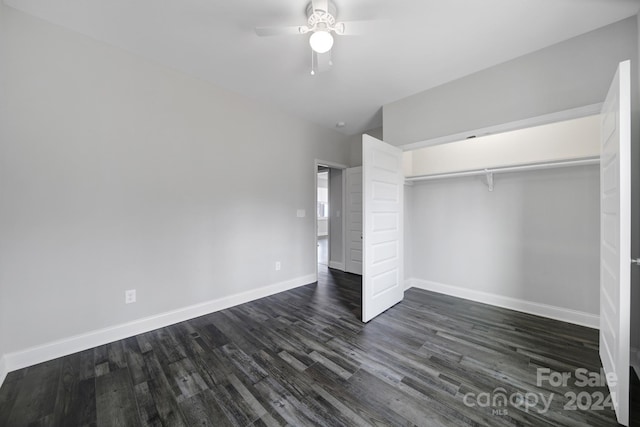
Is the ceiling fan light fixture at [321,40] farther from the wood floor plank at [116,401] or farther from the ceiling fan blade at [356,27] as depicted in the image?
the wood floor plank at [116,401]

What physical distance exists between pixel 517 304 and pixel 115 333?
4377mm

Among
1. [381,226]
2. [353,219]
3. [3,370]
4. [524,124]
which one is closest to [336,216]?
[353,219]

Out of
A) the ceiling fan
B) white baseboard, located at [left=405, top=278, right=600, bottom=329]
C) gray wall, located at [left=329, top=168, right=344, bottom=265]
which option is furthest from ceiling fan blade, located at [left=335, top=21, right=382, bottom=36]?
white baseboard, located at [left=405, top=278, right=600, bottom=329]

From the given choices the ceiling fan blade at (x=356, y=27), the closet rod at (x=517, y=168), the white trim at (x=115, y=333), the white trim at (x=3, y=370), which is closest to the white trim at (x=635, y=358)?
the closet rod at (x=517, y=168)

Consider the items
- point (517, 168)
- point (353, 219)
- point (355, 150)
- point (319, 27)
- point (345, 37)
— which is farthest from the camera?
point (355, 150)

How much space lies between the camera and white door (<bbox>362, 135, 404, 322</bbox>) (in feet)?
8.66

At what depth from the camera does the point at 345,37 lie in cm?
218

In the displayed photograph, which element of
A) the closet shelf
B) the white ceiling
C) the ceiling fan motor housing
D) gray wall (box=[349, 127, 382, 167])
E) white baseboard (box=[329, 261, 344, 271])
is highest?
the white ceiling

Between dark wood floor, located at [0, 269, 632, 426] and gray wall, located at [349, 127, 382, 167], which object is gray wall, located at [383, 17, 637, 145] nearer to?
gray wall, located at [349, 127, 382, 167]

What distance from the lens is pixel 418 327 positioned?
255 centimetres

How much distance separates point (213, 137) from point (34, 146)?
4.94 feet

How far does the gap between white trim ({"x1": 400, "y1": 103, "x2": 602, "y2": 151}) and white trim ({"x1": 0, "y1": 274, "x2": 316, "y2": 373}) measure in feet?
10.1

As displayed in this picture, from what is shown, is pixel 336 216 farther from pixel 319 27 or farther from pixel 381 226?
pixel 319 27

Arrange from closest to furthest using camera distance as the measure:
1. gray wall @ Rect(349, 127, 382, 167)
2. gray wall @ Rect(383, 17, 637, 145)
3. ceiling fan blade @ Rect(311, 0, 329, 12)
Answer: ceiling fan blade @ Rect(311, 0, 329, 12), gray wall @ Rect(383, 17, 637, 145), gray wall @ Rect(349, 127, 382, 167)
